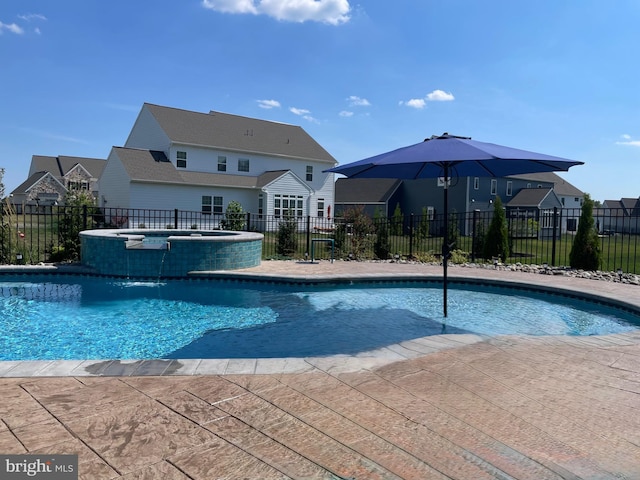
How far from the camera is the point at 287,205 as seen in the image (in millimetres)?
33250

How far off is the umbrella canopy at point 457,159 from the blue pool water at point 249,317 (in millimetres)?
2488

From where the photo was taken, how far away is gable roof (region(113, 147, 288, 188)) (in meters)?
27.5

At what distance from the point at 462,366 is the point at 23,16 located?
13948 mm

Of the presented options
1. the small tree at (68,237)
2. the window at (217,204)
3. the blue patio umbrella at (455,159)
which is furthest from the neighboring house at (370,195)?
the blue patio umbrella at (455,159)

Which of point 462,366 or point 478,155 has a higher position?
point 478,155

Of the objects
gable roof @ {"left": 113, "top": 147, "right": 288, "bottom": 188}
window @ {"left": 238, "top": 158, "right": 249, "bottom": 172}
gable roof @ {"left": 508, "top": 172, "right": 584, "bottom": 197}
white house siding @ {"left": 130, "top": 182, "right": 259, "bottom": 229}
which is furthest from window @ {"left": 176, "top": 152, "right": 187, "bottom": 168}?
gable roof @ {"left": 508, "top": 172, "right": 584, "bottom": 197}

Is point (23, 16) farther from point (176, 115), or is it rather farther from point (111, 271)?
point (176, 115)

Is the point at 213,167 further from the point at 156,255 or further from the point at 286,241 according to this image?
the point at 156,255

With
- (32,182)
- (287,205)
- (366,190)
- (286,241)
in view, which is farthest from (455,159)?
(32,182)

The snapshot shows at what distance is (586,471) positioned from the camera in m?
2.63

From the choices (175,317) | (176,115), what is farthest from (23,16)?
(176,115)

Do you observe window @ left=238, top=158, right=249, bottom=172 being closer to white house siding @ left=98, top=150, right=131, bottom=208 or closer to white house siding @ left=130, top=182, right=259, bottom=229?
white house siding @ left=130, top=182, right=259, bottom=229

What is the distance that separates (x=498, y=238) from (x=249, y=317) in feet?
34.2

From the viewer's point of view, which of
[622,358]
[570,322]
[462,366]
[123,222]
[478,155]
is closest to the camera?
[462,366]
